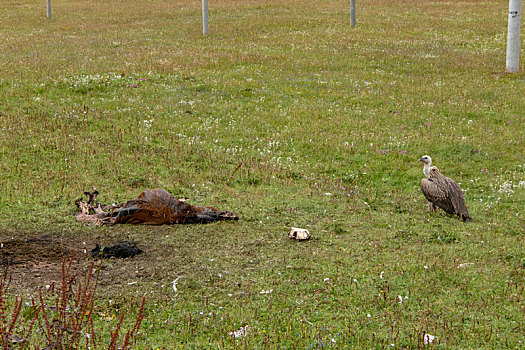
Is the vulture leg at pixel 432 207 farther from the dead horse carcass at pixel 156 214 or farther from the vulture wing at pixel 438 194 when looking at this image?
the dead horse carcass at pixel 156 214

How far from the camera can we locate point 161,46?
3169cm

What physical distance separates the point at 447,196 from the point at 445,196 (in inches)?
1.7

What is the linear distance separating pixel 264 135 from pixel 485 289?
10267 mm

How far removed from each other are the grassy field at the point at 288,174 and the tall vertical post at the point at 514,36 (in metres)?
0.90

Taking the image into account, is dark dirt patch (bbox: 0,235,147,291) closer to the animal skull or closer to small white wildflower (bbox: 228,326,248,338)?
small white wildflower (bbox: 228,326,248,338)

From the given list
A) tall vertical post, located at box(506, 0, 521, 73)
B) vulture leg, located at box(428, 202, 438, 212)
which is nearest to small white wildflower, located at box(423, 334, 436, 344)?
vulture leg, located at box(428, 202, 438, 212)

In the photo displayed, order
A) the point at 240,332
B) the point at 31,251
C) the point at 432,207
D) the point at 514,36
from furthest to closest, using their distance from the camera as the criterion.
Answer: the point at 514,36, the point at 432,207, the point at 31,251, the point at 240,332

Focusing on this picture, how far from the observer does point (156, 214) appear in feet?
35.6

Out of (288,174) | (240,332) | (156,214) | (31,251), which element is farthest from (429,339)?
(288,174)

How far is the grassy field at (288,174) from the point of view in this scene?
7.41 m

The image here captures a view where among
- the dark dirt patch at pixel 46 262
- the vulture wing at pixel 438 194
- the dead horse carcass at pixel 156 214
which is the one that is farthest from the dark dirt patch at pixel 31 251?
the vulture wing at pixel 438 194

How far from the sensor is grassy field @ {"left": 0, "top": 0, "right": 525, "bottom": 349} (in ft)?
24.3

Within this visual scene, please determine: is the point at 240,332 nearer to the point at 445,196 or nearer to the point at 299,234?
the point at 299,234

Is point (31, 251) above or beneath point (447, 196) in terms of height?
beneath
